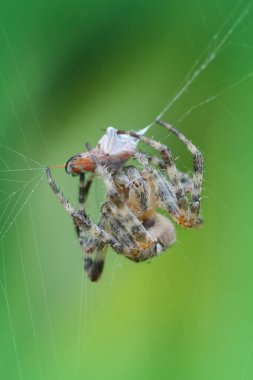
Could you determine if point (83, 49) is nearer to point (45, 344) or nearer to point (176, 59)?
point (176, 59)

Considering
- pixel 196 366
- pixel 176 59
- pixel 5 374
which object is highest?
pixel 176 59

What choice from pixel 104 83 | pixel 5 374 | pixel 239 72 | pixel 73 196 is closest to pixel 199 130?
pixel 239 72

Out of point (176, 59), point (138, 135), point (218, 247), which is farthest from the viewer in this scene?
point (176, 59)

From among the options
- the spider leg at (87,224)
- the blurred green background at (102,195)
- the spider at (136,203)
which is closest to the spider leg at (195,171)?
the spider at (136,203)

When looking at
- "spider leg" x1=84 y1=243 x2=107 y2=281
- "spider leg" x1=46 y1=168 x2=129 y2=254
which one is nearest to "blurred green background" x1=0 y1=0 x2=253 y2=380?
"spider leg" x1=84 y1=243 x2=107 y2=281

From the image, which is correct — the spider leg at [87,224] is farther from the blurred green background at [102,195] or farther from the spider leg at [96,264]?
A: the spider leg at [96,264]

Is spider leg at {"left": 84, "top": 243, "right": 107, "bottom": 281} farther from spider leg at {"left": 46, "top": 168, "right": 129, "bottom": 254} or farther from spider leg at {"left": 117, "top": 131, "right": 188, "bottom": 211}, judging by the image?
spider leg at {"left": 117, "top": 131, "right": 188, "bottom": 211}

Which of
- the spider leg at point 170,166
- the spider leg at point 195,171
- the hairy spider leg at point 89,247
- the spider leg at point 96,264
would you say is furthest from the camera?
the spider leg at point 96,264
